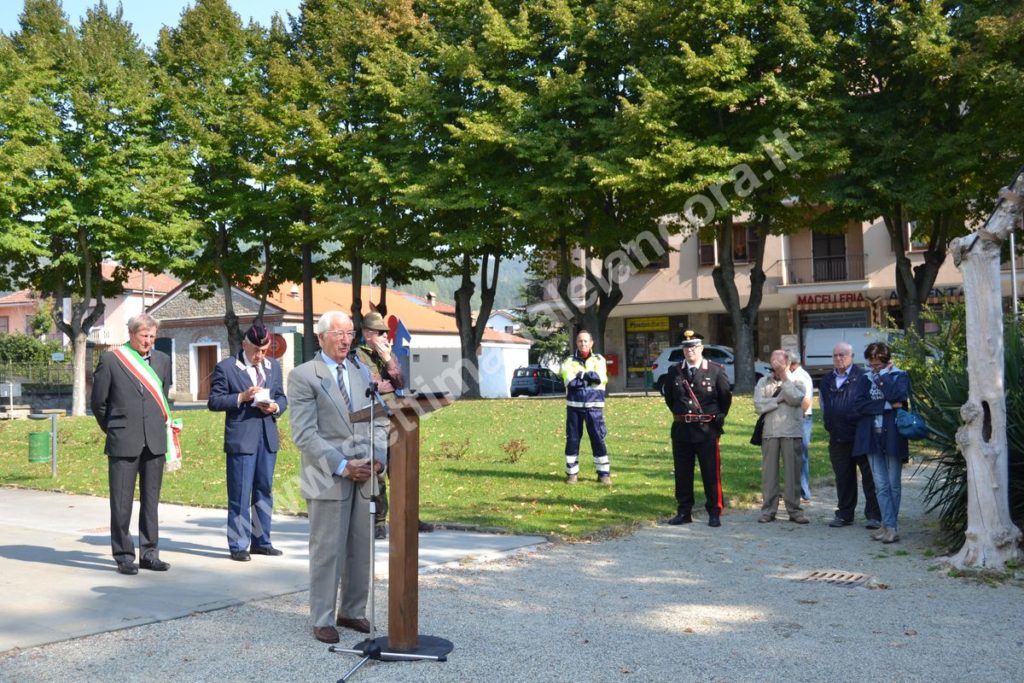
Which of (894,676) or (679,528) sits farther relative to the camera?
(679,528)

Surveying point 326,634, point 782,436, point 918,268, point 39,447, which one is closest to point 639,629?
point 326,634

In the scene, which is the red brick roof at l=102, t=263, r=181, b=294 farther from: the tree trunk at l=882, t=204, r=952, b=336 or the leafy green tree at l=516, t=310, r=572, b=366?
the tree trunk at l=882, t=204, r=952, b=336

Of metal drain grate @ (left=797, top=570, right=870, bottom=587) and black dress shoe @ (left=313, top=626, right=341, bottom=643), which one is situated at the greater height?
black dress shoe @ (left=313, top=626, right=341, bottom=643)

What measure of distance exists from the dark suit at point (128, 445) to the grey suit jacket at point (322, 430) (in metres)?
2.58

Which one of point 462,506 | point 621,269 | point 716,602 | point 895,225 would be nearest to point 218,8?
point 621,269

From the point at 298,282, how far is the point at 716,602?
36.7 metres

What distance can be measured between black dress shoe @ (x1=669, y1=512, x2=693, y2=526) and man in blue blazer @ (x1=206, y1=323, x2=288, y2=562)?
13.3 ft

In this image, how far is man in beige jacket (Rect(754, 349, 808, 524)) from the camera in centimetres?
1073

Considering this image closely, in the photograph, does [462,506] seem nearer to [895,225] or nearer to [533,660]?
[533,660]

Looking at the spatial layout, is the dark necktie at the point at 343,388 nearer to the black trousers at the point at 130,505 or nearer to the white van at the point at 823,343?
the black trousers at the point at 130,505

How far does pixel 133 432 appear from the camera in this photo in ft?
26.7

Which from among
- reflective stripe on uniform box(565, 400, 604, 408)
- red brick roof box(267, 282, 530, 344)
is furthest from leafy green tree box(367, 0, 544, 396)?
red brick roof box(267, 282, 530, 344)

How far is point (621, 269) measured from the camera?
3850 cm

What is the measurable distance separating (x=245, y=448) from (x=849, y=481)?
599cm
